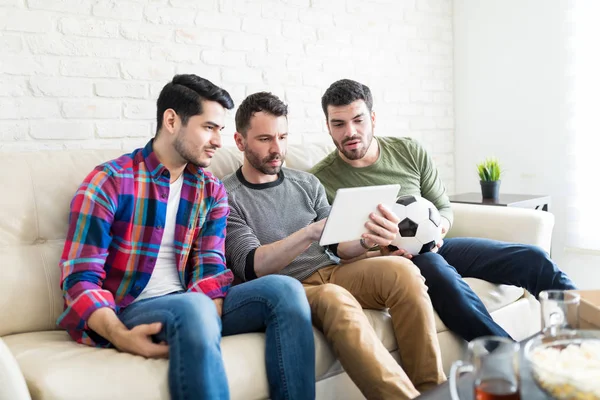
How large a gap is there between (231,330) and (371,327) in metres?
0.36

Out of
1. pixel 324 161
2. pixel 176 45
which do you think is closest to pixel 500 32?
pixel 324 161

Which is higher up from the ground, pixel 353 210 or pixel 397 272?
pixel 353 210

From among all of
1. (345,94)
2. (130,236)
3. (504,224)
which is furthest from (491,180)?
(130,236)

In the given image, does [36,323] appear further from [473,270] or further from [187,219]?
[473,270]

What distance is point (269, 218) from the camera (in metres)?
1.96

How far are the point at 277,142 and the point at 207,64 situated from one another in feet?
2.29

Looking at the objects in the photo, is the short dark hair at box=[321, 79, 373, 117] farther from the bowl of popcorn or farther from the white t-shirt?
the bowl of popcorn

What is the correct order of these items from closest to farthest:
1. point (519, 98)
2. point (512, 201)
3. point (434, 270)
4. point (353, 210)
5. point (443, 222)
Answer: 1. point (353, 210)
2. point (434, 270)
3. point (443, 222)
4. point (512, 201)
5. point (519, 98)

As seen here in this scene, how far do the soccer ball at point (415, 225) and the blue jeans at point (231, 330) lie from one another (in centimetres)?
48

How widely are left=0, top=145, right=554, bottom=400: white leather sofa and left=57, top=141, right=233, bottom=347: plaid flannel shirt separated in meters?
0.10

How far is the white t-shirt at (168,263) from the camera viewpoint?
1.70 metres

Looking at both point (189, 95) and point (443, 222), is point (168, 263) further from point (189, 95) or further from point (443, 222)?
point (443, 222)

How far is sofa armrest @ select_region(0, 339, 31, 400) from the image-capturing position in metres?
1.15

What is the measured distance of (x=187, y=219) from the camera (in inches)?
68.2
